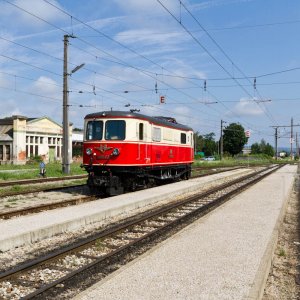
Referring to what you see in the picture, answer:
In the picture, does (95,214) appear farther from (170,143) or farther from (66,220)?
(170,143)

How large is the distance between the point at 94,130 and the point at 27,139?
40.2m

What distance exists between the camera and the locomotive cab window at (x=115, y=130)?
17312 mm

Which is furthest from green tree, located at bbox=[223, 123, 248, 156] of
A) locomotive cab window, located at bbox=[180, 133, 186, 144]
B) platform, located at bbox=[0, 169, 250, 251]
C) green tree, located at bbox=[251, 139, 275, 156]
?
platform, located at bbox=[0, 169, 250, 251]

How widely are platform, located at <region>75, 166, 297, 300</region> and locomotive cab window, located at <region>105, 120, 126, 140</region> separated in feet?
23.0

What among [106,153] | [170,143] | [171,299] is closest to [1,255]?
[171,299]

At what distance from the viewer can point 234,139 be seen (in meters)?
116

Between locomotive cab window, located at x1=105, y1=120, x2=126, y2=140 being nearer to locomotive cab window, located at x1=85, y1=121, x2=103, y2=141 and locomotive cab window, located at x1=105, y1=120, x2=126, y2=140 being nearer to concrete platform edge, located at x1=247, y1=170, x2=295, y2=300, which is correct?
locomotive cab window, located at x1=85, y1=121, x2=103, y2=141

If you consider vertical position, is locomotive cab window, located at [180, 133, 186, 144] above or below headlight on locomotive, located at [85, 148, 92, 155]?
above

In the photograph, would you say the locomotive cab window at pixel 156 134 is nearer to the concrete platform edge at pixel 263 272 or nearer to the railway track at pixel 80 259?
the railway track at pixel 80 259

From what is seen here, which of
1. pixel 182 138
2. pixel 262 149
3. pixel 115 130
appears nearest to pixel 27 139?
pixel 182 138

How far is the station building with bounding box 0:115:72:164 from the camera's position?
53594mm

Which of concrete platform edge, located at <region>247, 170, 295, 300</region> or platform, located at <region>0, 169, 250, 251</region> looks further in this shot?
platform, located at <region>0, 169, 250, 251</region>

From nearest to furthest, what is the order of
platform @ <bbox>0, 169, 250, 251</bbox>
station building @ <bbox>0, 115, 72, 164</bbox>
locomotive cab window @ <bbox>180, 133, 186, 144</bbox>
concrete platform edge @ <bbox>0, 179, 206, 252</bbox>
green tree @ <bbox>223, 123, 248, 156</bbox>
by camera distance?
concrete platform edge @ <bbox>0, 179, 206, 252</bbox> < platform @ <bbox>0, 169, 250, 251</bbox> < locomotive cab window @ <bbox>180, 133, 186, 144</bbox> < station building @ <bbox>0, 115, 72, 164</bbox> < green tree @ <bbox>223, 123, 248, 156</bbox>

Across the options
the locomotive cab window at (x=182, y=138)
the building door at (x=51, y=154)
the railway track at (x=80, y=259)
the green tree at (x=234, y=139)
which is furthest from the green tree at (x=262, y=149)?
the railway track at (x=80, y=259)
